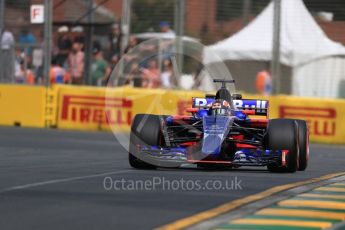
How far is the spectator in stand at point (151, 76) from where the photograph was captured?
2653 centimetres

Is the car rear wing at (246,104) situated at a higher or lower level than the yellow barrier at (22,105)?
higher

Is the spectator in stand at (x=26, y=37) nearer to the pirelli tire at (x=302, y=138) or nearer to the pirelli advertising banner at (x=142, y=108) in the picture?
the pirelli advertising banner at (x=142, y=108)

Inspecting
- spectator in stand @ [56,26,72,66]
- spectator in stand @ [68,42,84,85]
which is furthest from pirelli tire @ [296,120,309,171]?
spectator in stand @ [56,26,72,66]

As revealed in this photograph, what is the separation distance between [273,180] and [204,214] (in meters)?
3.67

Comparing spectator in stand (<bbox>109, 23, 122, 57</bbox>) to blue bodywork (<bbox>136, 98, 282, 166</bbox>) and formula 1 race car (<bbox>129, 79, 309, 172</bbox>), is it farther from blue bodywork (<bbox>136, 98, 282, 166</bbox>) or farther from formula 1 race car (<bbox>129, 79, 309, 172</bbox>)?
blue bodywork (<bbox>136, 98, 282, 166</bbox>)

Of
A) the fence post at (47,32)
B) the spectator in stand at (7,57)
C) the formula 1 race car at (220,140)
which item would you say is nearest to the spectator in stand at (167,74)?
the fence post at (47,32)

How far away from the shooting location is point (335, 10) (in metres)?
25.1

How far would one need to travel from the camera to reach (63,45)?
29.5 m

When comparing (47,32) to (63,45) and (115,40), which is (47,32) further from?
(63,45)

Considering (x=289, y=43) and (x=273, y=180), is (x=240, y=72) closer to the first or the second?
(x=289, y=43)

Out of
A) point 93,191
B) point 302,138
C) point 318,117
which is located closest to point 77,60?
point 318,117

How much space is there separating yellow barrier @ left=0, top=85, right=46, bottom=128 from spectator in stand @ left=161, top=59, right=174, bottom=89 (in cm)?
306

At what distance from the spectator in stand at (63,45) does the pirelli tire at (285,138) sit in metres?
15.6

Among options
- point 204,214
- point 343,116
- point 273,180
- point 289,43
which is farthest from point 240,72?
point 204,214
